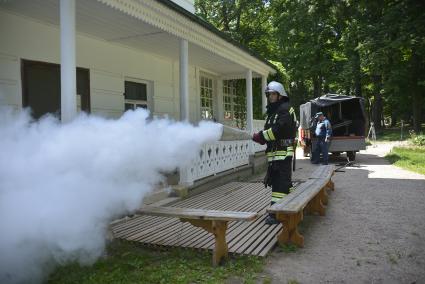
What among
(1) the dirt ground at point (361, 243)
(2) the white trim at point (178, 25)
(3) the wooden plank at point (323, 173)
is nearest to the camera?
(1) the dirt ground at point (361, 243)

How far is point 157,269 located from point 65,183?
4.34ft

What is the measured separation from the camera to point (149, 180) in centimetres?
471

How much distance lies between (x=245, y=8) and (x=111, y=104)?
25.4 m

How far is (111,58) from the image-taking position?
888 centimetres

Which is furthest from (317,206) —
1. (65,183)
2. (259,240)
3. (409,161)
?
(409,161)

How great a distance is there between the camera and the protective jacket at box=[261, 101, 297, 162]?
18.3 ft

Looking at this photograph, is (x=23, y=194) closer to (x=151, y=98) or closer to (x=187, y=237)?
(x=187, y=237)

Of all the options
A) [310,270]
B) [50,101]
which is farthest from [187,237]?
[50,101]

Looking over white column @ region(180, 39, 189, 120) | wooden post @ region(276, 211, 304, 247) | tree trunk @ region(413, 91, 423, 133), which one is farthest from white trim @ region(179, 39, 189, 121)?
tree trunk @ region(413, 91, 423, 133)

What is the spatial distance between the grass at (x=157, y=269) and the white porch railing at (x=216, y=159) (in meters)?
3.28

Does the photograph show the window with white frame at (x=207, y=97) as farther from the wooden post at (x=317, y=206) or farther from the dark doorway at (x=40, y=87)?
the wooden post at (x=317, y=206)

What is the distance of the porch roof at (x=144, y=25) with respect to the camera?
241 inches

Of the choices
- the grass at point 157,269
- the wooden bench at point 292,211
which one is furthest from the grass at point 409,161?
the grass at point 157,269

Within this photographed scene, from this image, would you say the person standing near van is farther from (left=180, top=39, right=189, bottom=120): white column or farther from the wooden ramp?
the wooden ramp
